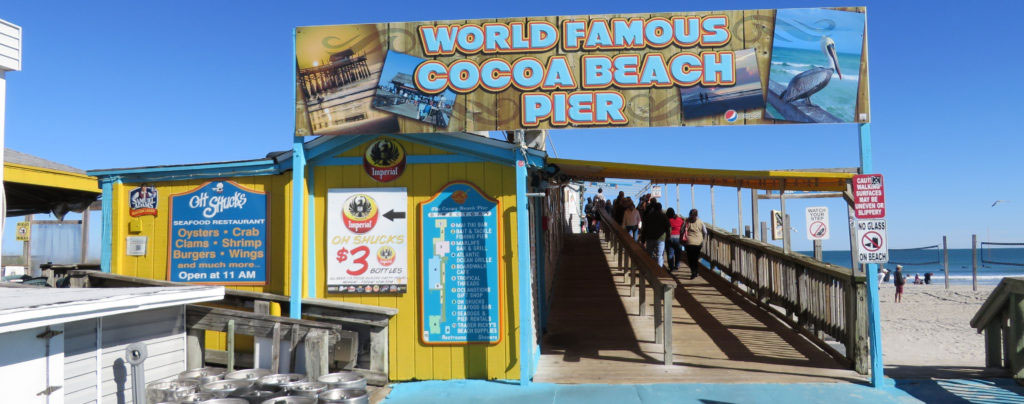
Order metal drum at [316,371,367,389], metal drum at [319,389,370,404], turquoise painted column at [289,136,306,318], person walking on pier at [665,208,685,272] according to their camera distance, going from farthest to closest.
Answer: person walking on pier at [665,208,685,272] → turquoise painted column at [289,136,306,318] → metal drum at [316,371,367,389] → metal drum at [319,389,370,404]

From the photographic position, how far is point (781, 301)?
10297 millimetres

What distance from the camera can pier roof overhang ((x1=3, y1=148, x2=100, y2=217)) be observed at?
33.1 feet

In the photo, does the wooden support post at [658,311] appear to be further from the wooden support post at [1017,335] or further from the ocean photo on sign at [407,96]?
the wooden support post at [1017,335]

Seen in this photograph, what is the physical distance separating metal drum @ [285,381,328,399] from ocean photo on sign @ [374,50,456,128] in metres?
3.12

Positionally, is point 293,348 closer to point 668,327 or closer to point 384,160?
point 384,160

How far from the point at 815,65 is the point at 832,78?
0.75 feet

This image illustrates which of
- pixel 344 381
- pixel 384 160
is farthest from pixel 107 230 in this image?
pixel 344 381

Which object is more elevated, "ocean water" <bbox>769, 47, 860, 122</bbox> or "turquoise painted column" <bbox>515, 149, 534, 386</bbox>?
"ocean water" <bbox>769, 47, 860, 122</bbox>

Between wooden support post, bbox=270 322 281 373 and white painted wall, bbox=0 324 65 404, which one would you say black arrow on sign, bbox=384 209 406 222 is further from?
white painted wall, bbox=0 324 65 404

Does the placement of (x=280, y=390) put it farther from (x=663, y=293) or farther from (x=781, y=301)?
(x=781, y=301)

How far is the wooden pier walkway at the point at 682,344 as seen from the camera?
24.1 feet

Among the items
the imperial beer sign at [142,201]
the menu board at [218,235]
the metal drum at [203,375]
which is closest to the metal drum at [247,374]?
the metal drum at [203,375]

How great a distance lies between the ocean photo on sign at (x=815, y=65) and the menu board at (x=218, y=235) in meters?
6.24

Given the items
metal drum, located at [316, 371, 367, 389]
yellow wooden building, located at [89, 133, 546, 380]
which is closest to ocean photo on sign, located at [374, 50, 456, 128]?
yellow wooden building, located at [89, 133, 546, 380]
